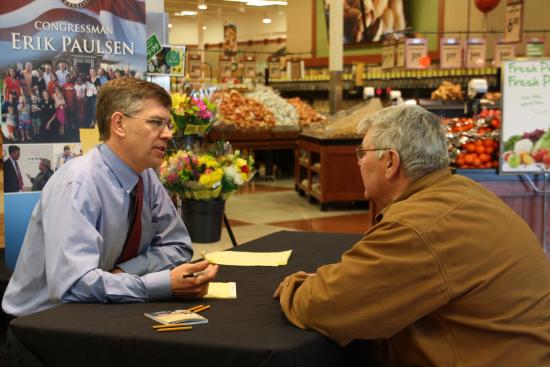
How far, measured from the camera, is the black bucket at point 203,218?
15.2 ft

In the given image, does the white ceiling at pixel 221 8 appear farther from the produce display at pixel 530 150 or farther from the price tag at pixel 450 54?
the produce display at pixel 530 150

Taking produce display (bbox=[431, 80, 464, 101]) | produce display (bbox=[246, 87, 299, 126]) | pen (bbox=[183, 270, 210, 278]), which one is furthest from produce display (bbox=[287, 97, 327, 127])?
pen (bbox=[183, 270, 210, 278])

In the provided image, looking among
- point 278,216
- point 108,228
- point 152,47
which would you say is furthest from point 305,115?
point 108,228

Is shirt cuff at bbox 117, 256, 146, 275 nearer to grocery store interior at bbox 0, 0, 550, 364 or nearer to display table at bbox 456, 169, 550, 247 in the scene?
grocery store interior at bbox 0, 0, 550, 364

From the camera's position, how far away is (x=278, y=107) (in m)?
12.2

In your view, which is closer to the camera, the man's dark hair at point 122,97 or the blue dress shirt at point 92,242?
the blue dress shirt at point 92,242

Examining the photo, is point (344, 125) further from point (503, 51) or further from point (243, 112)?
point (503, 51)

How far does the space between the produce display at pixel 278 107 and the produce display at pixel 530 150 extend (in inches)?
289

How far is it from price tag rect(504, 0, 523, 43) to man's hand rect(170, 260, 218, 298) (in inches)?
453

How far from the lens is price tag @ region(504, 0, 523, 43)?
1261cm

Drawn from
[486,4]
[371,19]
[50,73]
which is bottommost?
[50,73]

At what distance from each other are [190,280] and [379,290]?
0.62 m

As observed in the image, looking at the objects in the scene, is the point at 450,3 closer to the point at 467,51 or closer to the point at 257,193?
the point at 467,51

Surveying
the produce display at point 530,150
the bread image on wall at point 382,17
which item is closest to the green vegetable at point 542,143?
the produce display at point 530,150
